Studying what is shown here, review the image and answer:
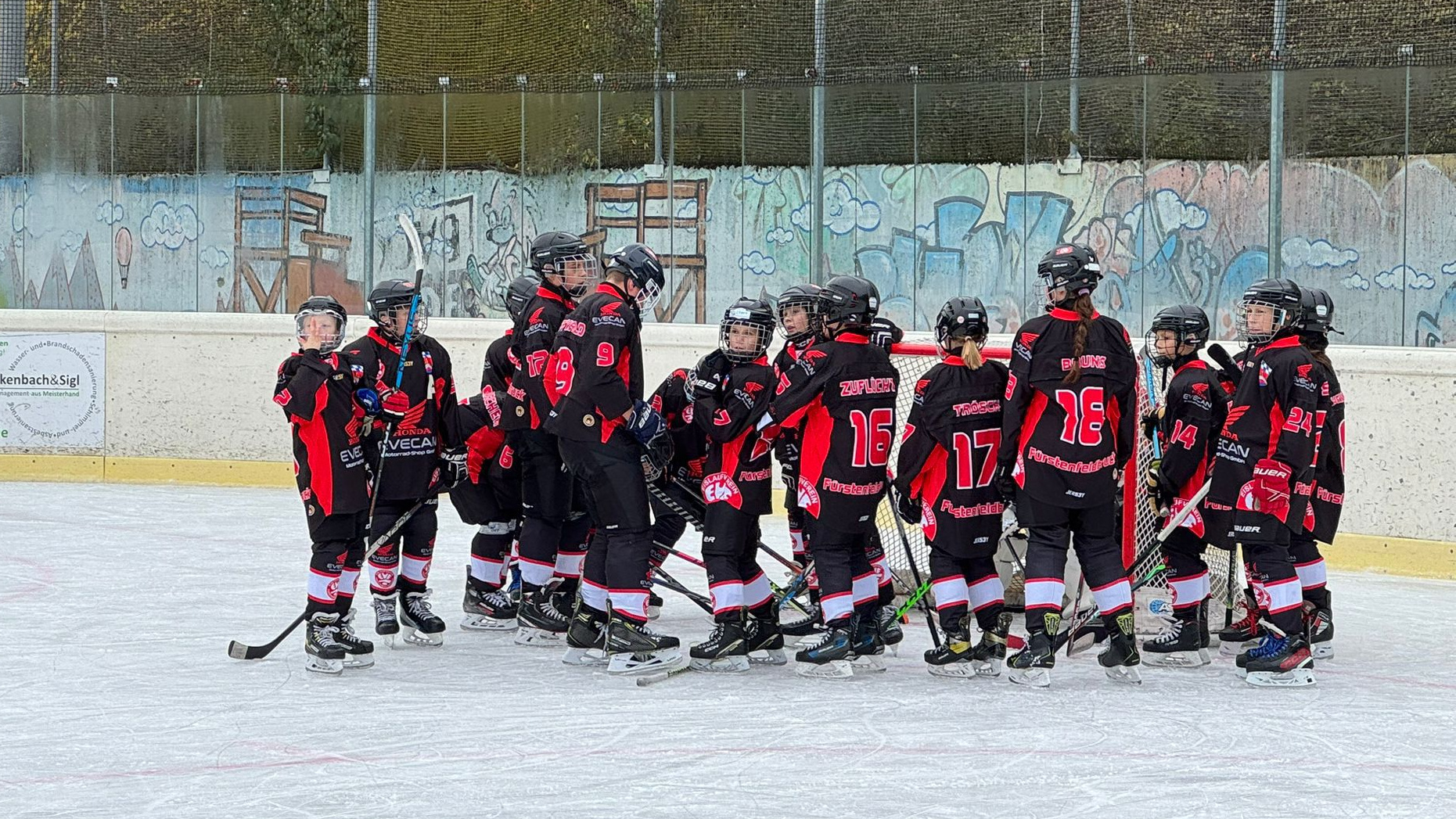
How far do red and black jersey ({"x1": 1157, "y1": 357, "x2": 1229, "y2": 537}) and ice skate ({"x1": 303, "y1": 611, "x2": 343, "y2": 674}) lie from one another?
300cm

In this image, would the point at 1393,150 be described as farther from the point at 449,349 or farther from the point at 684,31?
the point at 449,349

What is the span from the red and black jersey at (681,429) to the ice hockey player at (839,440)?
503 mm

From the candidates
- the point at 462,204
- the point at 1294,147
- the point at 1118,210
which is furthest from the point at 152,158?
the point at 1294,147

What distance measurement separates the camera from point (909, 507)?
5.68 meters

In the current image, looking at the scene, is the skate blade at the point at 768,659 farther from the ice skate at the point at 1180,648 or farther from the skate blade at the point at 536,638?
the ice skate at the point at 1180,648

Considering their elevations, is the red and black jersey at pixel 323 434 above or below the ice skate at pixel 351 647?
above

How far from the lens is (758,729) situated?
4.66 m

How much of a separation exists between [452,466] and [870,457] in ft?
5.48

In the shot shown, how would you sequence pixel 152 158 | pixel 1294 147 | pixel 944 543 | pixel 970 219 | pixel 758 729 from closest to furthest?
pixel 758 729, pixel 944 543, pixel 1294 147, pixel 970 219, pixel 152 158

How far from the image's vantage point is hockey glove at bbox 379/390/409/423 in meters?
5.75

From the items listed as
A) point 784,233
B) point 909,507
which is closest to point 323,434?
point 909,507

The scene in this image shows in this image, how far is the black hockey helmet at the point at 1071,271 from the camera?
528 cm

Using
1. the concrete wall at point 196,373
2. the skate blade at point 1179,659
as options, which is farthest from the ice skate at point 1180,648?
the concrete wall at point 196,373

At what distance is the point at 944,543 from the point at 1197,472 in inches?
42.7
